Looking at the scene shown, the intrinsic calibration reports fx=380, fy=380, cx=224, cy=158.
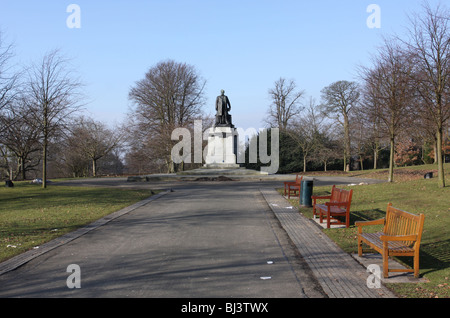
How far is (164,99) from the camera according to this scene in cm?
4441

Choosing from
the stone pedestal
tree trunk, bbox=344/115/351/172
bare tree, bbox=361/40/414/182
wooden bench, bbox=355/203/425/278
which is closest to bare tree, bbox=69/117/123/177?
the stone pedestal

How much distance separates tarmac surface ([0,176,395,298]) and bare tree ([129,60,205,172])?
33443mm

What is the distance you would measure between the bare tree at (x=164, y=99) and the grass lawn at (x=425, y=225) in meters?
31.0

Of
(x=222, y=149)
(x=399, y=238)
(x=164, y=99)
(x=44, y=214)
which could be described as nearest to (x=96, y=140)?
(x=164, y=99)

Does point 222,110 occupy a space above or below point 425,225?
above

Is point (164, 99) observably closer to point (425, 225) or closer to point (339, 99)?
point (339, 99)

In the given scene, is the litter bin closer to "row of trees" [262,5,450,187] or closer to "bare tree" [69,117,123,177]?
"row of trees" [262,5,450,187]

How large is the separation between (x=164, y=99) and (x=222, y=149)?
15812 mm

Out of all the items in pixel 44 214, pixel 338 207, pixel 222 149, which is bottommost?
pixel 44 214

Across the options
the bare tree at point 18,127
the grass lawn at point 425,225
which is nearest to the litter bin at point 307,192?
the grass lawn at point 425,225

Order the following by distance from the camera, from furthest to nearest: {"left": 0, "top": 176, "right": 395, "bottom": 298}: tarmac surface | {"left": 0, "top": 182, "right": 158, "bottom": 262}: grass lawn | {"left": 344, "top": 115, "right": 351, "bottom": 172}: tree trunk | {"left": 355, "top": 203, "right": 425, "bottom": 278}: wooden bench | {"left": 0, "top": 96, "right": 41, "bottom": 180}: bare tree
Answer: {"left": 344, "top": 115, "right": 351, "bottom": 172}: tree trunk → {"left": 0, "top": 96, "right": 41, "bottom": 180}: bare tree → {"left": 0, "top": 182, "right": 158, "bottom": 262}: grass lawn → {"left": 355, "top": 203, "right": 425, "bottom": 278}: wooden bench → {"left": 0, "top": 176, "right": 395, "bottom": 298}: tarmac surface

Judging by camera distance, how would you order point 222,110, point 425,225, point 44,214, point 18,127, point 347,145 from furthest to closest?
1. point 347,145
2. point 222,110
3. point 18,127
4. point 44,214
5. point 425,225

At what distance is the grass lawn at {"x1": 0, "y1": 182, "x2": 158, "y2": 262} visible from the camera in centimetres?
840

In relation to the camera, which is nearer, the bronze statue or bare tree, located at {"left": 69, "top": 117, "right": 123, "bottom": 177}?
the bronze statue
